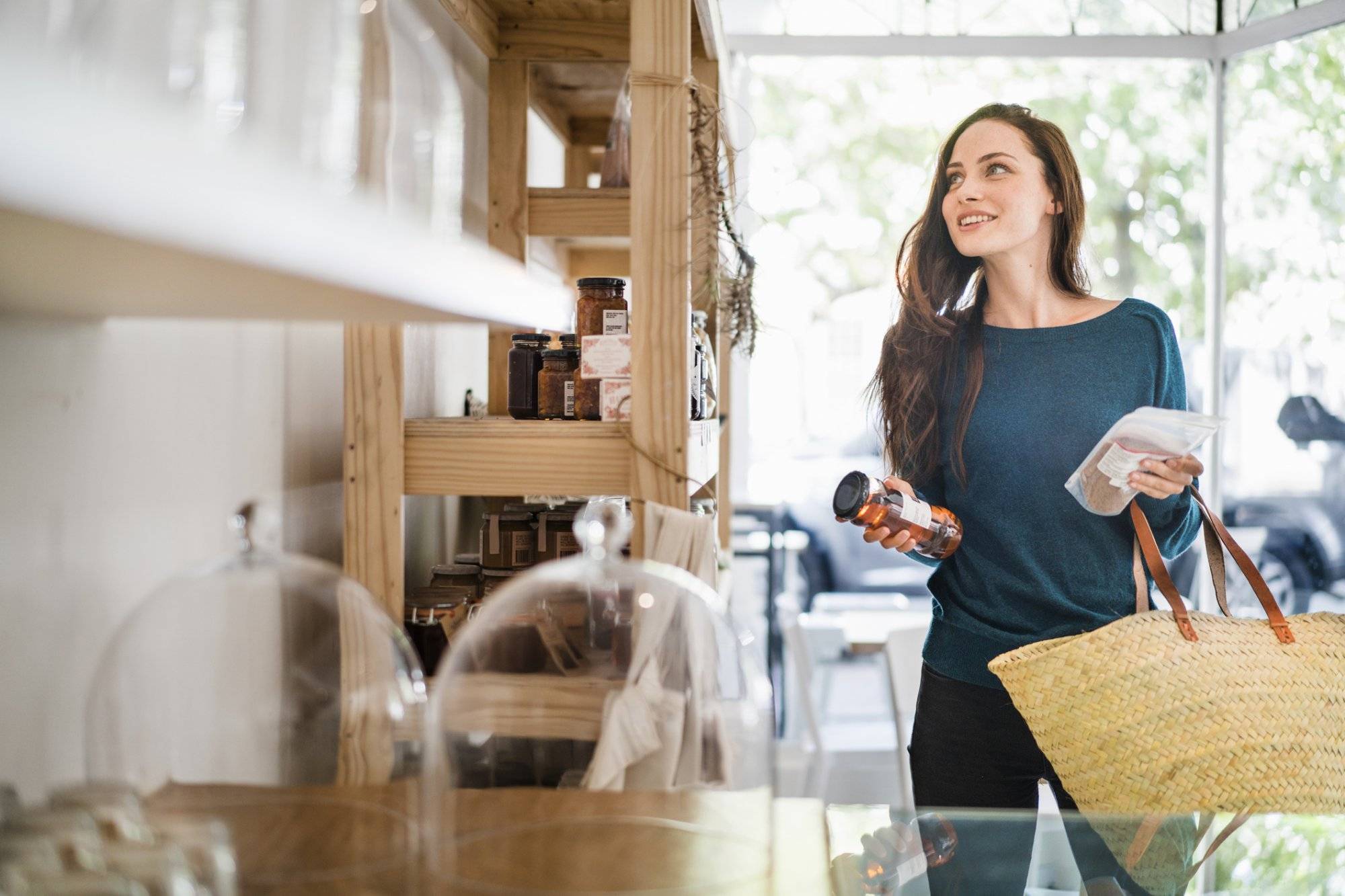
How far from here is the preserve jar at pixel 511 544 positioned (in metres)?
1.67

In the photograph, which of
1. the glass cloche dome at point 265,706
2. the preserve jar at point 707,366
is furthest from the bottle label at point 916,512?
the glass cloche dome at point 265,706

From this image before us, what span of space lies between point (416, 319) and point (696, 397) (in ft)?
3.52

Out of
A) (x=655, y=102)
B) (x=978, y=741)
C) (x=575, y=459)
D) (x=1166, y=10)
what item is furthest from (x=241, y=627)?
(x=1166, y=10)

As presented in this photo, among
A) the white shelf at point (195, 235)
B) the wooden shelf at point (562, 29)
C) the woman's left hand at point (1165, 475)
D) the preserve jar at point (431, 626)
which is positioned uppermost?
the wooden shelf at point (562, 29)

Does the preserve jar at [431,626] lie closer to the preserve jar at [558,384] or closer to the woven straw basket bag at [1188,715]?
the preserve jar at [558,384]

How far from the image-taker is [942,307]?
1894mm

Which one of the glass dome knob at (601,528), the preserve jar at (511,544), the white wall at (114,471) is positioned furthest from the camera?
the preserve jar at (511,544)

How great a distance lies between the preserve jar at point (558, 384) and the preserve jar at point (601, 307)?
0.05m

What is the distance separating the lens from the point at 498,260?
0.51 metres

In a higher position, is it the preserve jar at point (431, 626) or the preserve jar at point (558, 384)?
the preserve jar at point (558, 384)

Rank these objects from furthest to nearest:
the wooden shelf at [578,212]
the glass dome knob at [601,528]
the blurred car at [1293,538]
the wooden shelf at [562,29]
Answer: the blurred car at [1293,538]
the wooden shelf at [578,212]
the wooden shelf at [562,29]
the glass dome knob at [601,528]

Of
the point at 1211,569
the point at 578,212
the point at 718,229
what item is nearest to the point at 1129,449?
the point at 1211,569

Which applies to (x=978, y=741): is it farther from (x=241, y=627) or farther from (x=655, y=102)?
(x=241, y=627)

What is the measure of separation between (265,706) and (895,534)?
102cm
